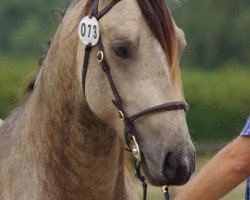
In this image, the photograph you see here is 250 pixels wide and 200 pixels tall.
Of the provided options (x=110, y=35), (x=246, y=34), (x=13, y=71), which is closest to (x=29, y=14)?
(x=13, y=71)

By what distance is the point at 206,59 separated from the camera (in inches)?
431

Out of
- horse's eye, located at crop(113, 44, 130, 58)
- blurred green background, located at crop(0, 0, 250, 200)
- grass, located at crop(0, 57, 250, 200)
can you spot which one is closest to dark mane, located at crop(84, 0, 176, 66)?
horse's eye, located at crop(113, 44, 130, 58)

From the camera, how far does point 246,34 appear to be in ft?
41.8

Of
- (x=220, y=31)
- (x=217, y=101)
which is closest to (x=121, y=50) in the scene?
(x=220, y=31)

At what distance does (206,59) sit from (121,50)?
8164mm

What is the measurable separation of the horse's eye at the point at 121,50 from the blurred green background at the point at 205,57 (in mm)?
6776

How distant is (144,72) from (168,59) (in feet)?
0.38

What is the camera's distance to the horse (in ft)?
9.07

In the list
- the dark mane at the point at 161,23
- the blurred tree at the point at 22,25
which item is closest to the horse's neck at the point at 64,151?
the dark mane at the point at 161,23

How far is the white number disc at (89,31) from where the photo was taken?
9.84 ft

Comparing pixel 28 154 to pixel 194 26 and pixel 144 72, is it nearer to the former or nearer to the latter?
pixel 144 72

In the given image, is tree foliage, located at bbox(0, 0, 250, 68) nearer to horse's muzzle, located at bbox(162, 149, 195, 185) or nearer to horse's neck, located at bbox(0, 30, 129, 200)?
horse's neck, located at bbox(0, 30, 129, 200)

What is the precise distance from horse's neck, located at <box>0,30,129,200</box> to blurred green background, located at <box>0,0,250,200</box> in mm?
6113

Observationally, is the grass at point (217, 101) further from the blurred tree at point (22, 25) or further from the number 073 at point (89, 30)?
the number 073 at point (89, 30)
